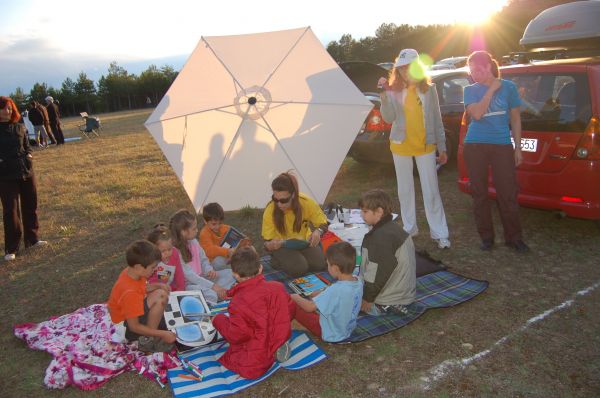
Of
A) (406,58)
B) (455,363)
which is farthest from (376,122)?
(455,363)

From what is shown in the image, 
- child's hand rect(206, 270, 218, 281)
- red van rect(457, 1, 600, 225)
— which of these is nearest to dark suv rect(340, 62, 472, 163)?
red van rect(457, 1, 600, 225)

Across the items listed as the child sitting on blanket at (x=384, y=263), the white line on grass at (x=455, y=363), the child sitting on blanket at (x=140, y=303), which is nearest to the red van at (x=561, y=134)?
the white line on grass at (x=455, y=363)

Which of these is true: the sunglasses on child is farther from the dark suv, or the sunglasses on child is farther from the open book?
the dark suv

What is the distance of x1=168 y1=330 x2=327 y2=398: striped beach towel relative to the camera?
3320 mm

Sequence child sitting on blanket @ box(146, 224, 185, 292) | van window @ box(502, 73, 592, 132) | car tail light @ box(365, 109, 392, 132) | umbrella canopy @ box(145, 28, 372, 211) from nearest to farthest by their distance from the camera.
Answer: child sitting on blanket @ box(146, 224, 185, 292)
van window @ box(502, 73, 592, 132)
umbrella canopy @ box(145, 28, 372, 211)
car tail light @ box(365, 109, 392, 132)

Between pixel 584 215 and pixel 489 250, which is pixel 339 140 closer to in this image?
pixel 489 250

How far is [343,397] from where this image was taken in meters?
3.19

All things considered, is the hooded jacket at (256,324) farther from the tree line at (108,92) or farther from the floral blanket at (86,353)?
the tree line at (108,92)

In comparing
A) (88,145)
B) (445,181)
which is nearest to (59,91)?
(88,145)

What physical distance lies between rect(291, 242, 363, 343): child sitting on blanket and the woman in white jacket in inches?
79.7

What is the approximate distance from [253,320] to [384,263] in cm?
122

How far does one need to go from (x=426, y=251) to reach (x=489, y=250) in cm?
70

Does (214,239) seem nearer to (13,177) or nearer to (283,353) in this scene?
(283,353)

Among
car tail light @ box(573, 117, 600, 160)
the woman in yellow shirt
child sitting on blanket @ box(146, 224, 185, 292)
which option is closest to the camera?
child sitting on blanket @ box(146, 224, 185, 292)
